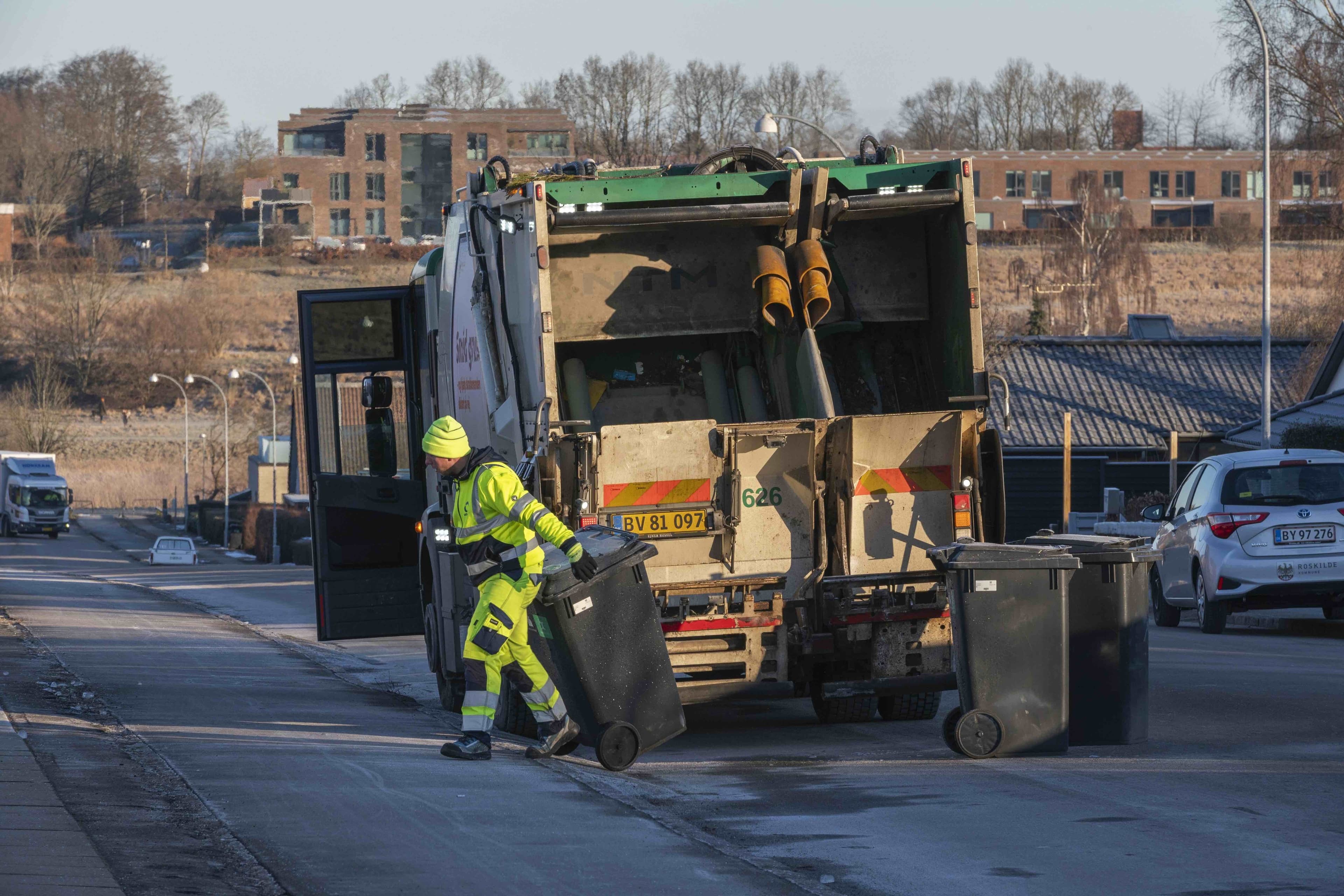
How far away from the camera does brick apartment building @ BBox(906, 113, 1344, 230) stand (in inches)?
4075

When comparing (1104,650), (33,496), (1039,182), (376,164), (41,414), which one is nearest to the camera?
(1104,650)

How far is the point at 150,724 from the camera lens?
995 cm

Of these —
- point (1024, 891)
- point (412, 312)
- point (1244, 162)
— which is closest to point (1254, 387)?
point (412, 312)

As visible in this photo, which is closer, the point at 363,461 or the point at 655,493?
the point at 655,493

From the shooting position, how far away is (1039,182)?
343 feet

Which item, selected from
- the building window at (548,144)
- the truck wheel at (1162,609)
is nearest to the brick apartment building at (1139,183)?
the building window at (548,144)

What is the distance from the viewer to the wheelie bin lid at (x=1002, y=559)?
8305mm

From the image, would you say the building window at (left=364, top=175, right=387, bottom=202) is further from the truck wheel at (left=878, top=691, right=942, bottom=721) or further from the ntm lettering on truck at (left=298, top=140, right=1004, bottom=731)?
the truck wheel at (left=878, top=691, right=942, bottom=721)

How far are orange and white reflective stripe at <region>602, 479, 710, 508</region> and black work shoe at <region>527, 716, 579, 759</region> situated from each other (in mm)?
1161

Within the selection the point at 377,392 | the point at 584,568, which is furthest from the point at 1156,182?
the point at 584,568

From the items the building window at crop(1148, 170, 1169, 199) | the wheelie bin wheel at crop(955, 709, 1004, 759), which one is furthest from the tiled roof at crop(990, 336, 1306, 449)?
the building window at crop(1148, 170, 1169, 199)

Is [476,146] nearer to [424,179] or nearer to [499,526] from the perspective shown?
[424,179]

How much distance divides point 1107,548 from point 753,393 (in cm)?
243

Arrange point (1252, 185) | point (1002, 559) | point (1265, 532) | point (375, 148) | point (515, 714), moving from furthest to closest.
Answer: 1. point (375, 148)
2. point (1252, 185)
3. point (1265, 532)
4. point (515, 714)
5. point (1002, 559)
